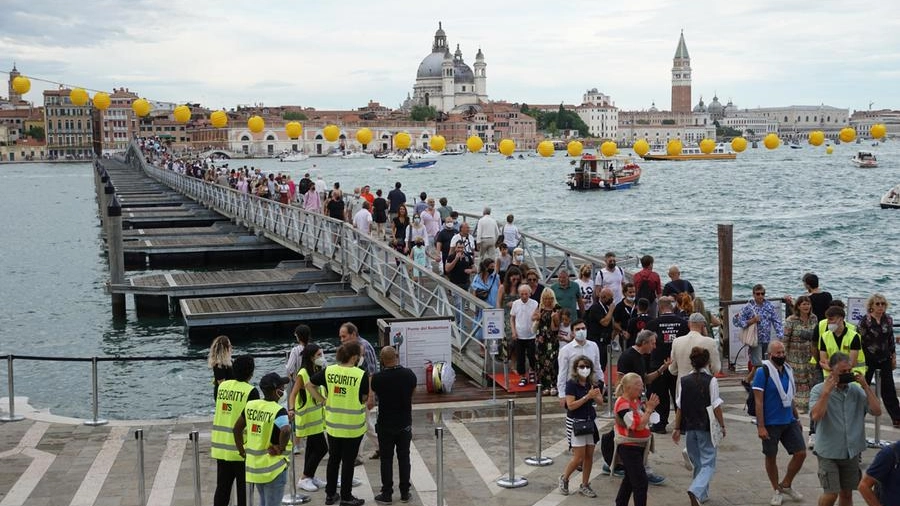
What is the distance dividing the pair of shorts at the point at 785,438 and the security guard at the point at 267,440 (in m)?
4.17

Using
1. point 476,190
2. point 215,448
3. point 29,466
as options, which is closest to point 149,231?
point 29,466

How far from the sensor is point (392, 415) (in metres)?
9.20

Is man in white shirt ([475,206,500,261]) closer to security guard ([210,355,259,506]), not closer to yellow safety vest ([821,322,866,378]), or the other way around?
yellow safety vest ([821,322,866,378])

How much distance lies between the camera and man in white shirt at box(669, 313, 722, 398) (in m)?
9.80

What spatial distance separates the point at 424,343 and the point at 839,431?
5777 millimetres

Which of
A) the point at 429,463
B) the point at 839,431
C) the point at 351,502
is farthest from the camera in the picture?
the point at 429,463

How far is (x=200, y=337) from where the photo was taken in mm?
22594

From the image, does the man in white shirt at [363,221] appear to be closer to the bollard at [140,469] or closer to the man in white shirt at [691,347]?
the man in white shirt at [691,347]

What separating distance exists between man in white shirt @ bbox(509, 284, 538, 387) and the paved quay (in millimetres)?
649

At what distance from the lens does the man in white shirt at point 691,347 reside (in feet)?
32.2

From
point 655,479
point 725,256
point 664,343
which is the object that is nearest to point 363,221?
point 725,256

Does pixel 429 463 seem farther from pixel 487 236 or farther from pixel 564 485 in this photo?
pixel 487 236

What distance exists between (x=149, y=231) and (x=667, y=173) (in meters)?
97.6

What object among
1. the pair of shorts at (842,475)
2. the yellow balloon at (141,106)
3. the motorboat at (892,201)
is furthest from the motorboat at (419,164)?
the pair of shorts at (842,475)
